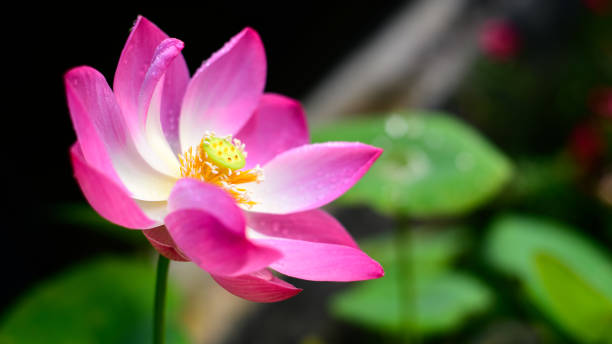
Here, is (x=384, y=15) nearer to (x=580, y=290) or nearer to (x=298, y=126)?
(x=580, y=290)

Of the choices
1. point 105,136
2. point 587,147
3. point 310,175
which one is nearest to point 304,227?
point 310,175

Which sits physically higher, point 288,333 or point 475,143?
point 475,143

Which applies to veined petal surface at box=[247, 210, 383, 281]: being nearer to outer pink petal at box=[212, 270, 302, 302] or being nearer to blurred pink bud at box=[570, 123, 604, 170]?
outer pink petal at box=[212, 270, 302, 302]

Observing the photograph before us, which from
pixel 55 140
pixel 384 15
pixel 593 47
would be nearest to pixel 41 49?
pixel 55 140

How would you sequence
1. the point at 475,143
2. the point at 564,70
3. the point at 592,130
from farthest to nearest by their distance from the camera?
the point at 564,70
the point at 592,130
the point at 475,143

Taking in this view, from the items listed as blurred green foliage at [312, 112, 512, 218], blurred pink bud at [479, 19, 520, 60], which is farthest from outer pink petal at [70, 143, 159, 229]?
blurred pink bud at [479, 19, 520, 60]

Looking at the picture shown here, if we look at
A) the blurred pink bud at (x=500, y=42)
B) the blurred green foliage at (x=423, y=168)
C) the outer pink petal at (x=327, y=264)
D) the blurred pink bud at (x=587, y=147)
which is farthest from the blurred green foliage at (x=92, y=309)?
the blurred pink bud at (x=500, y=42)

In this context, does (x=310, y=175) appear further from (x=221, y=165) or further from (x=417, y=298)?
(x=417, y=298)

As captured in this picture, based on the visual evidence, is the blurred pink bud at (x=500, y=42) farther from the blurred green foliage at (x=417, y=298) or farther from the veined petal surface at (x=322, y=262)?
the veined petal surface at (x=322, y=262)
